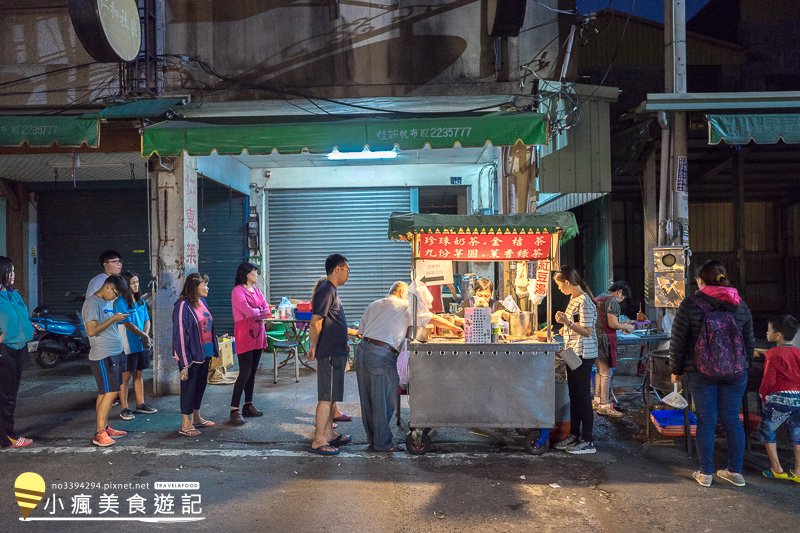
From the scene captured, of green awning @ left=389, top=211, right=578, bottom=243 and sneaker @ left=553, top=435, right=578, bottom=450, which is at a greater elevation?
green awning @ left=389, top=211, right=578, bottom=243

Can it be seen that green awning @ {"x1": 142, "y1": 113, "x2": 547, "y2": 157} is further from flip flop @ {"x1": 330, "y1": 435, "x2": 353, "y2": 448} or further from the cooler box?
flip flop @ {"x1": 330, "y1": 435, "x2": 353, "y2": 448}

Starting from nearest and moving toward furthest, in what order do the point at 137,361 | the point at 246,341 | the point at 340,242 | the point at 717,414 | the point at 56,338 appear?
the point at 717,414, the point at 246,341, the point at 137,361, the point at 56,338, the point at 340,242

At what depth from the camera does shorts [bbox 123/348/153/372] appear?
741 centimetres

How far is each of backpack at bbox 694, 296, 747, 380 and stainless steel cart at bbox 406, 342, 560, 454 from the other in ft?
4.48

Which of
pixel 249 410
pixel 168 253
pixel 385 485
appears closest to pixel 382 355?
pixel 385 485

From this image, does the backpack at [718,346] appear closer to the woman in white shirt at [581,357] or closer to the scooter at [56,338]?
the woman in white shirt at [581,357]

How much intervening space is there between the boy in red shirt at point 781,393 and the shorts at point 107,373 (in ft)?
21.5

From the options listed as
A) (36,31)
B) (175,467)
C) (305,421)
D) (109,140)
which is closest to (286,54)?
(109,140)

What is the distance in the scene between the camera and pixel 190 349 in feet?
21.2

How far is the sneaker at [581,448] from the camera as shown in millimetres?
5918

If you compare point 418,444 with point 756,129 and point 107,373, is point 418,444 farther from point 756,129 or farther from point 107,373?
point 756,129

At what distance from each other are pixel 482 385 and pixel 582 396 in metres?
1.10

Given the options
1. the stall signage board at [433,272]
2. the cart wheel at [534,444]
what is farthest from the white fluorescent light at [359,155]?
the cart wheel at [534,444]

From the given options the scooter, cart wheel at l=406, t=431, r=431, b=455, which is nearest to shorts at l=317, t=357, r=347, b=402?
cart wheel at l=406, t=431, r=431, b=455
